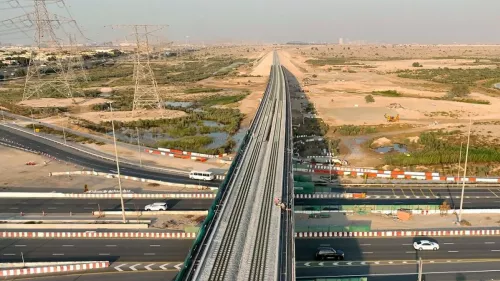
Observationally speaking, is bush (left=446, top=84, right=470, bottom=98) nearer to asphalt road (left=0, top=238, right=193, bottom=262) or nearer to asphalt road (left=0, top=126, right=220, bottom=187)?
asphalt road (left=0, top=126, right=220, bottom=187)

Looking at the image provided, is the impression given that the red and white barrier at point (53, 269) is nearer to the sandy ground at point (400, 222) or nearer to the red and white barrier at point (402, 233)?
the red and white barrier at point (402, 233)

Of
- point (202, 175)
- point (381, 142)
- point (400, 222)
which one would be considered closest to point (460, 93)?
point (381, 142)

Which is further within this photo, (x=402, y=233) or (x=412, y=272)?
(x=402, y=233)

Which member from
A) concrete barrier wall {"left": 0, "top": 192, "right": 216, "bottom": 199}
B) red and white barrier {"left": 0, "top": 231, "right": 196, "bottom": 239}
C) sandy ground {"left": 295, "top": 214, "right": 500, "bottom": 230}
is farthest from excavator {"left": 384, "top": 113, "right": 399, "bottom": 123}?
red and white barrier {"left": 0, "top": 231, "right": 196, "bottom": 239}

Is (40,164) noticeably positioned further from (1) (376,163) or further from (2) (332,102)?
(2) (332,102)

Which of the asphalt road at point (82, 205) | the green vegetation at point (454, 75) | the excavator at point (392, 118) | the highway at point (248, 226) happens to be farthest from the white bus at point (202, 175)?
the green vegetation at point (454, 75)

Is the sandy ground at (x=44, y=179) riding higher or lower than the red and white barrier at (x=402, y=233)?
higher

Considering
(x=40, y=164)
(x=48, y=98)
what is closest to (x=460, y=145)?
(x=40, y=164)

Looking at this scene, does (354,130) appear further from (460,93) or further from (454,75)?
(454,75)
